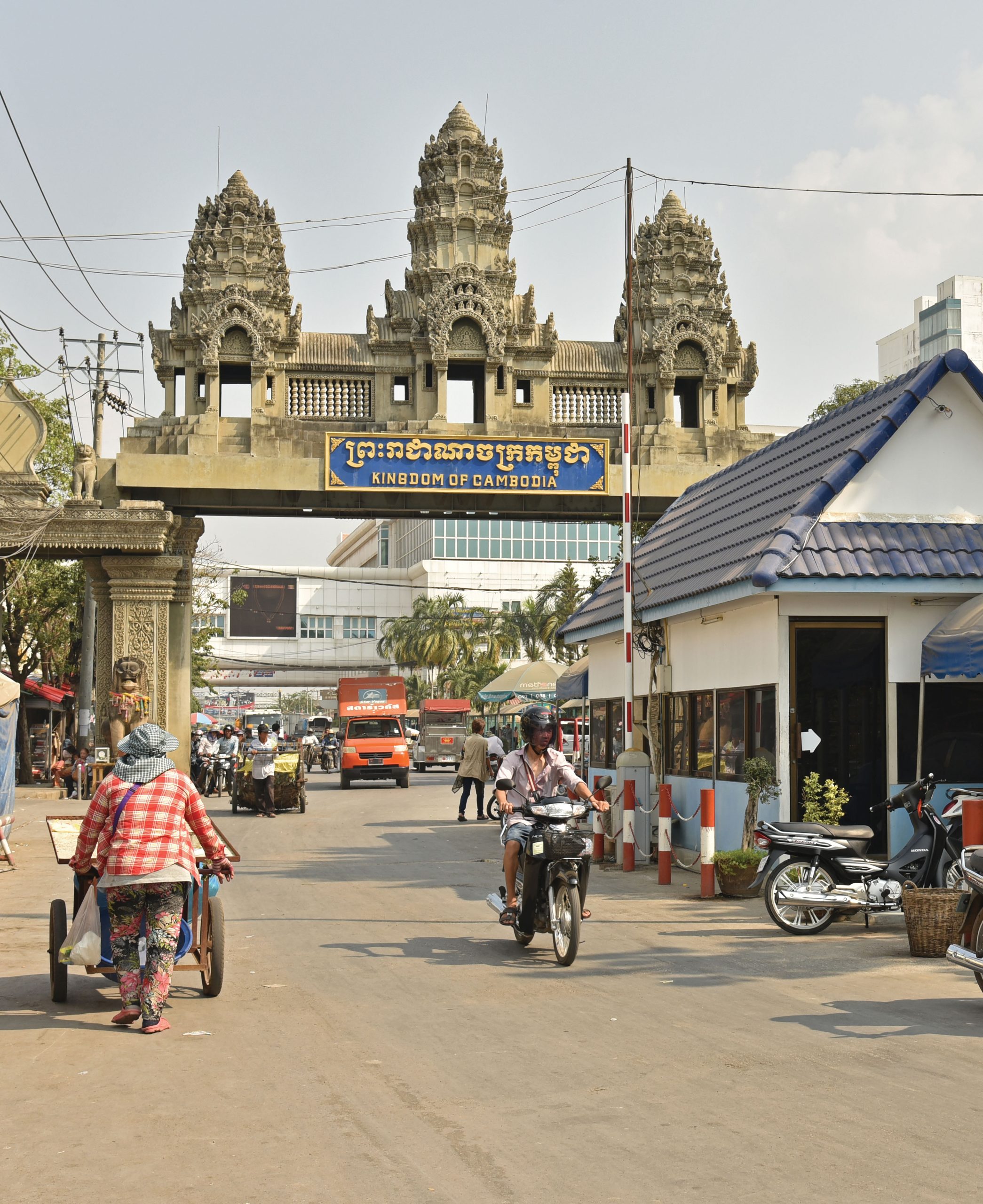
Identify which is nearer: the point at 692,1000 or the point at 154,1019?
the point at 154,1019

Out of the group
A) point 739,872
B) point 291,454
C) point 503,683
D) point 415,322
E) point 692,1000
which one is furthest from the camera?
point 503,683

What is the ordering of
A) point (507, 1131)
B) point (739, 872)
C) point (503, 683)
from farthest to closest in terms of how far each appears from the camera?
point (503, 683) → point (739, 872) → point (507, 1131)

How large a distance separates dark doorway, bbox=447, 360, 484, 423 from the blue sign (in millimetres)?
3248

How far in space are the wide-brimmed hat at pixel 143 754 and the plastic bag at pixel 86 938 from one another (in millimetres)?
760

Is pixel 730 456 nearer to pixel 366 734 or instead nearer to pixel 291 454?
pixel 291 454

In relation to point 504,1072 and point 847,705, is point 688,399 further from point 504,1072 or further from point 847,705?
point 504,1072

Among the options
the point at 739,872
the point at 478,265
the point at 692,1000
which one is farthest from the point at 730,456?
the point at 692,1000

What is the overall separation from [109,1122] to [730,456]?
25.3m

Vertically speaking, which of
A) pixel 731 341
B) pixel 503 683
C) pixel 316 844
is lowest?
pixel 316 844

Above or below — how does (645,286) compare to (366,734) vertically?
above

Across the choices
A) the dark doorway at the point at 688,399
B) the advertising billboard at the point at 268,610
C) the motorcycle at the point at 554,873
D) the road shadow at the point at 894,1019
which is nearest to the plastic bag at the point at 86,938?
the motorcycle at the point at 554,873

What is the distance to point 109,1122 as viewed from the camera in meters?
6.03

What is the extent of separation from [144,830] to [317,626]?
110464mm

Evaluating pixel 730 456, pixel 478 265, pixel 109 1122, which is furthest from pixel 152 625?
pixel 109 1122
